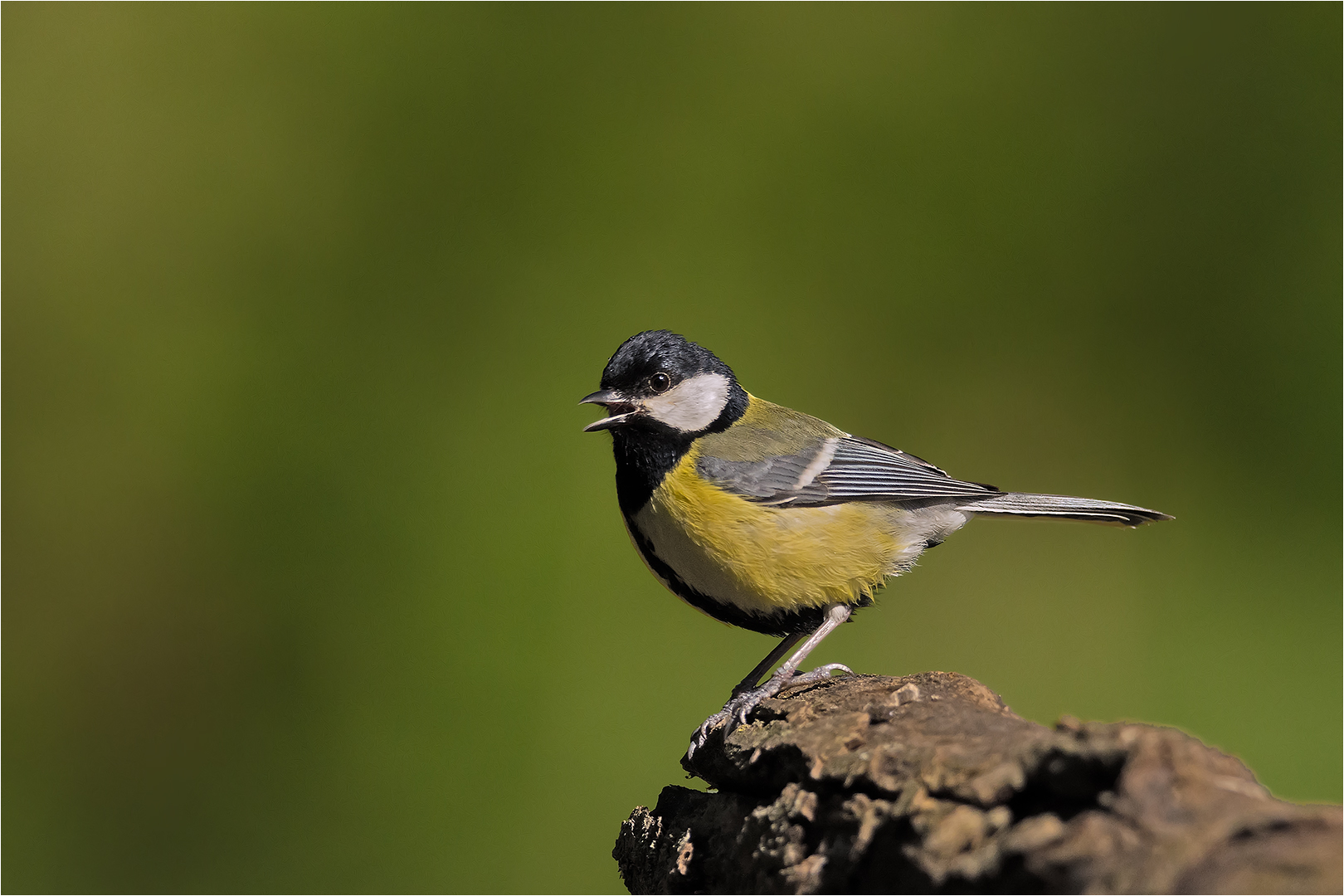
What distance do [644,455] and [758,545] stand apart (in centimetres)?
33

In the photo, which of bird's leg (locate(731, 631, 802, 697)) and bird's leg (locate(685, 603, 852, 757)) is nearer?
bird's leg (locate(685, 603, 852, 757))

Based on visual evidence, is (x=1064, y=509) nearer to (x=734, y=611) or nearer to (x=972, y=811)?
(x=734, y=611)

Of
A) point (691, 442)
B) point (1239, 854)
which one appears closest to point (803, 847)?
point (1239, 854)

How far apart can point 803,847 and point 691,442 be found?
1060 mm

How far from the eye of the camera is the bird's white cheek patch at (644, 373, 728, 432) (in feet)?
7.18

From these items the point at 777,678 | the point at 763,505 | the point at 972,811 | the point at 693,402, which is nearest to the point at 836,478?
the point at 763,505

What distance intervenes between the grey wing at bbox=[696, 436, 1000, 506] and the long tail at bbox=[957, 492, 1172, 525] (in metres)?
0.05

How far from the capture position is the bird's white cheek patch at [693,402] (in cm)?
219

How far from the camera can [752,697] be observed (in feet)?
6.13

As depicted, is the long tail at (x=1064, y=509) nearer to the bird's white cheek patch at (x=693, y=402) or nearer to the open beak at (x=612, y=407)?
the bird's white cheek patch at (x=693, y=402)

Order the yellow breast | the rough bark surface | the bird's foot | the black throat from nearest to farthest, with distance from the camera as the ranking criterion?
the rough bark surface < the bird's foot < the yellow breast < the black throat

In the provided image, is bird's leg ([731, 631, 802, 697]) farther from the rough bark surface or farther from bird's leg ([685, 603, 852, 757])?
the rough bark surface

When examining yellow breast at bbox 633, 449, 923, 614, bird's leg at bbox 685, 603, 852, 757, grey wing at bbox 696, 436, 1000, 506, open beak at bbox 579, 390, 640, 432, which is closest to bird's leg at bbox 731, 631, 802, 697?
bird's leg at bbox 685, 603, 852, 757

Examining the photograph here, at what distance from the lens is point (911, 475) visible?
221 cm
